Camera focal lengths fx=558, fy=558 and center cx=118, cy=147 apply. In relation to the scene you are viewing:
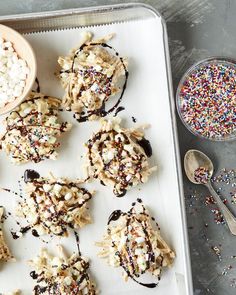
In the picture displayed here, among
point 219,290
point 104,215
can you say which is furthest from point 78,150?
point 219,290

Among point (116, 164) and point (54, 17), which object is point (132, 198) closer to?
point (116, 164)

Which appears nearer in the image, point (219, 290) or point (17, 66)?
point (17, 66)

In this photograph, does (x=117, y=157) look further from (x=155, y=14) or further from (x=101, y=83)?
(x=155, y=14)

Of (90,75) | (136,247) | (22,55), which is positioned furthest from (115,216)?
(22,55)

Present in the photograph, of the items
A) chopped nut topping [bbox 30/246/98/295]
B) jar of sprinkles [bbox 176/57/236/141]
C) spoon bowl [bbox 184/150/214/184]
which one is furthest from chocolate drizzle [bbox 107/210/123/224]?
jar of sprinkles [bbox 176/57/236/141]

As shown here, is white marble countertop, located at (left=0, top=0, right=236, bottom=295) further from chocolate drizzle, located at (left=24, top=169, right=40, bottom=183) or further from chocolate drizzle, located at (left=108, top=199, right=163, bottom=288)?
chocolate drizzle, located at (left=24, top=169, right=40, bottom=183)

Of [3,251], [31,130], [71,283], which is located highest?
[31,130]
